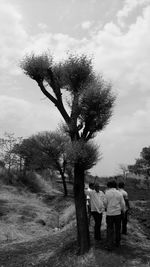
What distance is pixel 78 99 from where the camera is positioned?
12781 millimetres

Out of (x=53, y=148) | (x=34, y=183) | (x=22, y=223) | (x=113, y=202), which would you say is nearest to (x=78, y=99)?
(x=113, y=202)

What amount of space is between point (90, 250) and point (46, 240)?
161 inches

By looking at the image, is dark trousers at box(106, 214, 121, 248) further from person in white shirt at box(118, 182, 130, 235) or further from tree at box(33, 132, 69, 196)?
tree at box(33, 132, 69, 196)

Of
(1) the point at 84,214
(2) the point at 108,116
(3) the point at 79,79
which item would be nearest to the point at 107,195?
(1) the point at 84,214

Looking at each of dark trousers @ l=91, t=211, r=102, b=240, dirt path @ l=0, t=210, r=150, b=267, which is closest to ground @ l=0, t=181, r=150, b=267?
dirt path @ l=0, t=210, r=150, b=267

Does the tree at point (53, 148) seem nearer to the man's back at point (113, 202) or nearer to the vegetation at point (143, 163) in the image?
the vegetation at point (143, 163)

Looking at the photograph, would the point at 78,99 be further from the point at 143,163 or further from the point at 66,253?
the point at 143,163

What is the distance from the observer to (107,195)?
11844 millimetres

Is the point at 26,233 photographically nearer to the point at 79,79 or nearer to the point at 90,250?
the point at 90,250

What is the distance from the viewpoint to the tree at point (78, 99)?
480 inches

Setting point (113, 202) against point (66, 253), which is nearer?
point (113, 202)

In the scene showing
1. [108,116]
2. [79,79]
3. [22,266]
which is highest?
[79,79]

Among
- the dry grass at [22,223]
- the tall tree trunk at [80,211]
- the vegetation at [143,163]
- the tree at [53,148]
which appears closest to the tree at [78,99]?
the tall tree trunk at [80,211]

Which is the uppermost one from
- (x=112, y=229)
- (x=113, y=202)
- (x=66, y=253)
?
(x=113, y=202)
